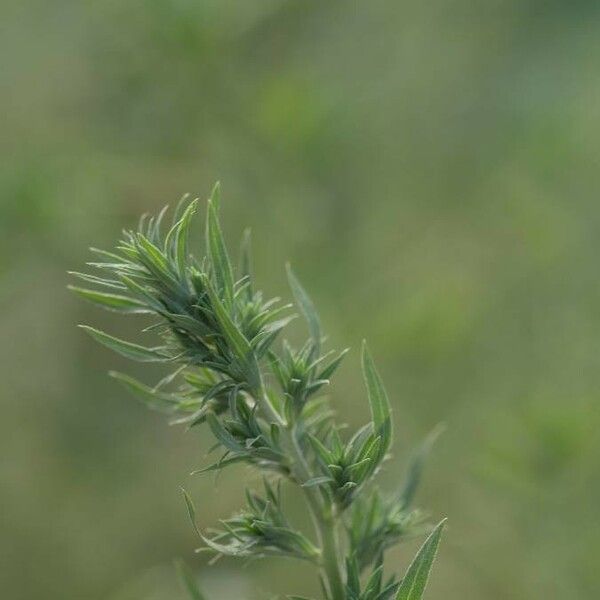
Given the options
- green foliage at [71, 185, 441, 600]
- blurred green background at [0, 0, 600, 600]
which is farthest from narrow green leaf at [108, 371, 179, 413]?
blurred green background at [0, 0, 600, 600]

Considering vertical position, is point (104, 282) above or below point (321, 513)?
above

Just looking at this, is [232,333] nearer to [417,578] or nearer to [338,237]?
[417,578]

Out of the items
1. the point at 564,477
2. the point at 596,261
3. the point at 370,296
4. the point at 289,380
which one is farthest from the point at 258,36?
the point at 289,380

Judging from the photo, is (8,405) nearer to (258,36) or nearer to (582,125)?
(258,36)

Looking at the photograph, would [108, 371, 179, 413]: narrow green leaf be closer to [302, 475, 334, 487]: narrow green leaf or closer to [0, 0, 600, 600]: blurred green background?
[302, 475, 334, 487]: narrow green leaf

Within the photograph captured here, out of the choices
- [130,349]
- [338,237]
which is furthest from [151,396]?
[338,237]
